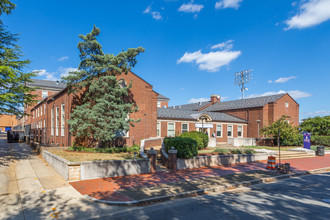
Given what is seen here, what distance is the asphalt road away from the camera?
644cm

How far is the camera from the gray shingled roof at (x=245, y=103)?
37.6 meters

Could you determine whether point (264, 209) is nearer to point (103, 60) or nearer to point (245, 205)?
point (245, 205)

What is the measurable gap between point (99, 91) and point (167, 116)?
12802mm

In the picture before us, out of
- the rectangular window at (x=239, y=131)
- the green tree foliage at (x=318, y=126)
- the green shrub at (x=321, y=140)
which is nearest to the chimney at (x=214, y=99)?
the rectangular window at (x=239, y=131)

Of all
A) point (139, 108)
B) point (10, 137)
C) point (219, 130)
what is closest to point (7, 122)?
point (10, 137)

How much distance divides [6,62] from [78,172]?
8084 mm

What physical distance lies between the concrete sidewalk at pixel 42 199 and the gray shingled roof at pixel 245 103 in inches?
1369

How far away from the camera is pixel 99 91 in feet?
57.0

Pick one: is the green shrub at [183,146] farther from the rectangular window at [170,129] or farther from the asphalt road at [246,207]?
the rectangular window at [170,129]

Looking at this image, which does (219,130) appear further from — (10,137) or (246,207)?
(10,137)

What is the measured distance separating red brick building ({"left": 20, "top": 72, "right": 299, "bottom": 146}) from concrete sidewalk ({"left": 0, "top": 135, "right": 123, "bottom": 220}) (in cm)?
804

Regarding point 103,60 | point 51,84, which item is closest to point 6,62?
point 103,60

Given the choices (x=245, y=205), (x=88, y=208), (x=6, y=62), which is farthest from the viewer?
(x=6, y=62)

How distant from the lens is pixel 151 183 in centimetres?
999
